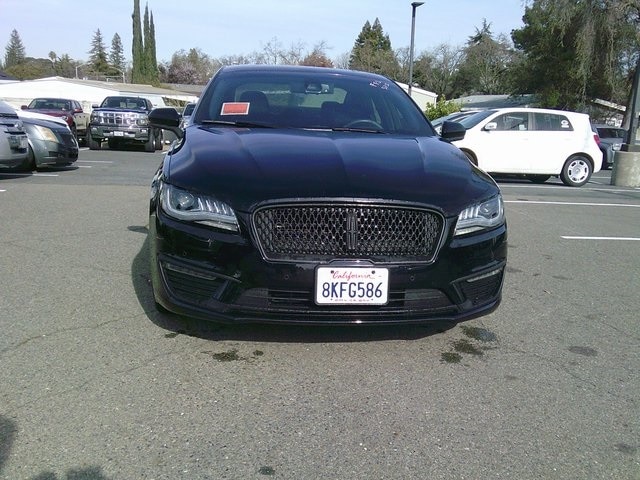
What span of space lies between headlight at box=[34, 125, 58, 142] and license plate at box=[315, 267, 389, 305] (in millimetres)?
10002

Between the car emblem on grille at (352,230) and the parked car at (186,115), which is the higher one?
the parked car at (186,115)

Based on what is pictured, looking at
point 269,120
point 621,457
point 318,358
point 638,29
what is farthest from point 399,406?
point 638,29

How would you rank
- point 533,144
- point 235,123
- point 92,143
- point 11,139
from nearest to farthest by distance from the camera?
point 235,123 → point 11,139 → point 533,144 → point 92,143

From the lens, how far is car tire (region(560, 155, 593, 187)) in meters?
13.7

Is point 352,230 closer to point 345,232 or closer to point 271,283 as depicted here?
point 345,232

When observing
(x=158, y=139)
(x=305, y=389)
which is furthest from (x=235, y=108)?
(x=158, y=139)

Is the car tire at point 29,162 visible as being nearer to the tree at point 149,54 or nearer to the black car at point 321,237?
the black car at point 321,237

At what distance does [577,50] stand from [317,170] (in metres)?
28.5

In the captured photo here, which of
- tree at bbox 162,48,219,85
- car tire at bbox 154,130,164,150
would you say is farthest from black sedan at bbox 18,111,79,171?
tree at bbox 162,48,219,85

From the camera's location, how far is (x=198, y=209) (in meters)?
3.12

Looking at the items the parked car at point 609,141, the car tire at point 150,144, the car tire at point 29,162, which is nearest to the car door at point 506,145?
the parked car at point 609,141

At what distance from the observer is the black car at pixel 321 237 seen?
3045 mm

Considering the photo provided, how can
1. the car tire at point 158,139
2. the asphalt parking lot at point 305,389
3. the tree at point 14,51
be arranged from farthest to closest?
the tree at point 14,51, the car tire at point 158,139, the asphalt parking lot at point 305,389

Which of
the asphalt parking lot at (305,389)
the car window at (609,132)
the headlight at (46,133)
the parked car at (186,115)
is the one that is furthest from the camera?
the car window at (609,132)
